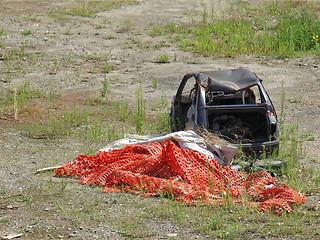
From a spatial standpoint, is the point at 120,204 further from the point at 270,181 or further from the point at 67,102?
the point at 67,102

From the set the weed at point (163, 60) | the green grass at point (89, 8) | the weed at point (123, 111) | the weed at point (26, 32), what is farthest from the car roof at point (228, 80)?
the green grass at point (89, 8)

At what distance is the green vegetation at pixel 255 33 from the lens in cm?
1584

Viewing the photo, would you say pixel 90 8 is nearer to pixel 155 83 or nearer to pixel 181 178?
pixel 155 83

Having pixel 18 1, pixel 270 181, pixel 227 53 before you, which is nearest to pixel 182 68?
pixel 227 53

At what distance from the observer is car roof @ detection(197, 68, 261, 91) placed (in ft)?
26.0

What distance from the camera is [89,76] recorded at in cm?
1372

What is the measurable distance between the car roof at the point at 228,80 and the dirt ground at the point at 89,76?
5.17ft

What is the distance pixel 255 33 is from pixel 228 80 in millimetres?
9381

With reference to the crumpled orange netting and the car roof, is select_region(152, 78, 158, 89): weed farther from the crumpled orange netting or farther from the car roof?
the crumpled orange netting

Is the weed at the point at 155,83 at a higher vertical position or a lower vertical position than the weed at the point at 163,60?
lower

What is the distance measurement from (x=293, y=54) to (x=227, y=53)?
6.39 ft

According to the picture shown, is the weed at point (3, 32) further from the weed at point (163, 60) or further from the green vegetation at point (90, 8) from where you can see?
the weed at point (163, 60)

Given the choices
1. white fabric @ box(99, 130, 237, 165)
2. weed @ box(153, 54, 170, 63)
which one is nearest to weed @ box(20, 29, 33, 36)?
weed @ box(153, 54, 170, 63)

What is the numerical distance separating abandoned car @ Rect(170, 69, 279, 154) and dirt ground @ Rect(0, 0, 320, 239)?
0.93 m
